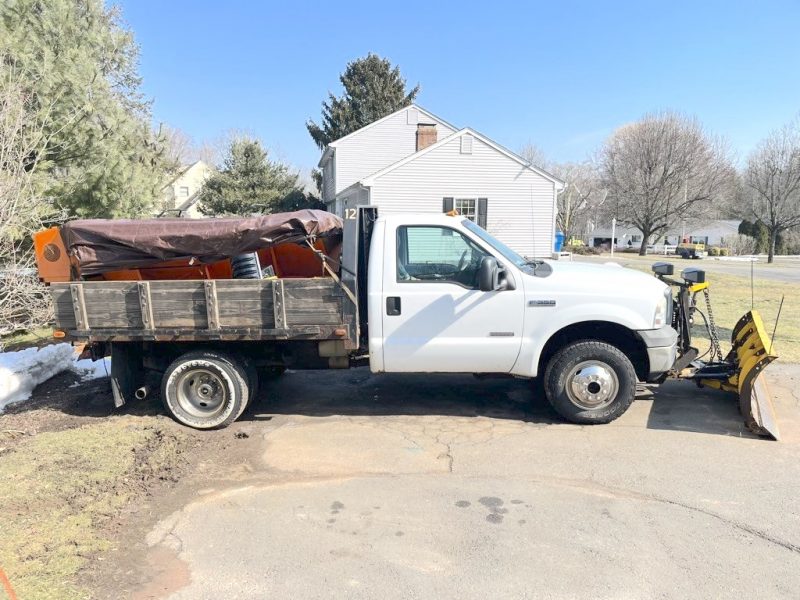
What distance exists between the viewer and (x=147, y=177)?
1185cm

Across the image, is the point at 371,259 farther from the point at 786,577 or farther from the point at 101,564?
the point at 786,577

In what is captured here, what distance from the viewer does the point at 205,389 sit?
5355 millimetres

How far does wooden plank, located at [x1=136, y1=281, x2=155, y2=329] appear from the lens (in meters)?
5.03

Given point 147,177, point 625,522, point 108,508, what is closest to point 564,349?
point 625,522

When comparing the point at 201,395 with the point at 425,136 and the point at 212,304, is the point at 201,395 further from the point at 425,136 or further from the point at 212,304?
the point at 425,136

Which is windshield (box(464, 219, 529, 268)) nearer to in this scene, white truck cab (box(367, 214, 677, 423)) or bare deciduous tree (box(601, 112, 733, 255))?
white truck cab (box(367, 214, 677, 423))

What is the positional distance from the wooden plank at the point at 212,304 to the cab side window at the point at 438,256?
69.0 inches

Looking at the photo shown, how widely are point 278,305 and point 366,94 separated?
38992mm

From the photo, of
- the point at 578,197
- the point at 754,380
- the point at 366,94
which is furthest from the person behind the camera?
the point at 578,197

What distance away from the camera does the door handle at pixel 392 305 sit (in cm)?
502

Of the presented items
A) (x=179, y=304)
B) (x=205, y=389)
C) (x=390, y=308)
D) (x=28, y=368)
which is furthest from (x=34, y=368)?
(x=390, y=308)

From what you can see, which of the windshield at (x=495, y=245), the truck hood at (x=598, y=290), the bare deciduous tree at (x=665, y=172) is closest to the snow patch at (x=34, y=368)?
the windshield at (x=495, y=245)

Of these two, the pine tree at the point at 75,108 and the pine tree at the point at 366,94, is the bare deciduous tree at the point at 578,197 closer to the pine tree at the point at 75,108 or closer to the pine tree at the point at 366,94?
the pine tree at the point at 366,94

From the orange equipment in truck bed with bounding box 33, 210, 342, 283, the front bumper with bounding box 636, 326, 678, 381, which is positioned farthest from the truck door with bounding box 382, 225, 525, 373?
the front bumper with bounding box 636, 326, 678, 381
